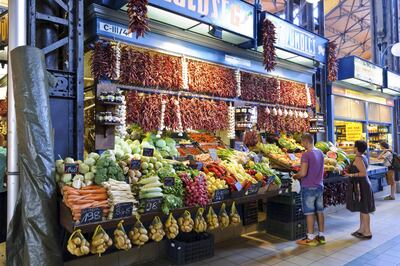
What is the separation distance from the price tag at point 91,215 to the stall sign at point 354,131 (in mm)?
10436

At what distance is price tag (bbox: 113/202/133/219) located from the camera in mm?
3307

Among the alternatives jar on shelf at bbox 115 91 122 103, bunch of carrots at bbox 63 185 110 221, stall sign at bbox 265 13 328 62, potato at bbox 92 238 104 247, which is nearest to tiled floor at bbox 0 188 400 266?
potato at bbox 92 238 104 247

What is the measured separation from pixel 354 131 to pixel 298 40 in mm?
5698

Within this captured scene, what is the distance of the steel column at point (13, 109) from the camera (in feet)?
11.3

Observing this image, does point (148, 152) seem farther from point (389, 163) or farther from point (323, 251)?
point (389, 163)

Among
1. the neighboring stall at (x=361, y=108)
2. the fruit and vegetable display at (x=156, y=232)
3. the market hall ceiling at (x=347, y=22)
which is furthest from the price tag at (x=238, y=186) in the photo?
the market hall ceiling at (x=347, y=22)

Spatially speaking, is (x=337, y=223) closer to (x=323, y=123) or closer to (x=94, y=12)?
(x=323, y=123)

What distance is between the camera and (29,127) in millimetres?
3352

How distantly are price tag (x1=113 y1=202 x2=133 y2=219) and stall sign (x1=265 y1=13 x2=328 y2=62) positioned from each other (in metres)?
4.98

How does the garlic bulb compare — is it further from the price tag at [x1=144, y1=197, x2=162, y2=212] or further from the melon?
the price tag at [x1=144, y1=197, x2=162, y2=212]

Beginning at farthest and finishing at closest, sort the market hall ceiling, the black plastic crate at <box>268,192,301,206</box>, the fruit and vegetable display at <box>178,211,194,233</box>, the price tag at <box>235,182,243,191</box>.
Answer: the market hall ceiling, the black plastic crate at <box>268,192,301,206</box>, the price tag at <box>235,182,243,191</box>, the fruit and vegetable display at <box>178,211,194,233</box>

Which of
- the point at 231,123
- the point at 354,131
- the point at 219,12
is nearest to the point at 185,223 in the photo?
the point at 231,123

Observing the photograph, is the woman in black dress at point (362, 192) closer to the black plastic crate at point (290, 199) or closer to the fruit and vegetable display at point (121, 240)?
the black plastic crate at point (290, 199)

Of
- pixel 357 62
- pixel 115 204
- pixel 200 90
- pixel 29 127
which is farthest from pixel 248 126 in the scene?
pixel 357 62
